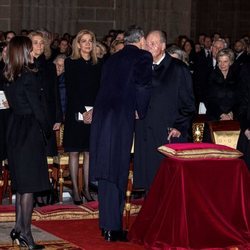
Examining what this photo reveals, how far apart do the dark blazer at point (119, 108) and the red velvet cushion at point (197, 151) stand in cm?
47

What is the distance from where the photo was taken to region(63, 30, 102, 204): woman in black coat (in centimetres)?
1243

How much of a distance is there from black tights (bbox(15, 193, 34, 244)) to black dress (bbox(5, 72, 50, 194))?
0.10 m

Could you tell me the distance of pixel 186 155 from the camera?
32.8 feet

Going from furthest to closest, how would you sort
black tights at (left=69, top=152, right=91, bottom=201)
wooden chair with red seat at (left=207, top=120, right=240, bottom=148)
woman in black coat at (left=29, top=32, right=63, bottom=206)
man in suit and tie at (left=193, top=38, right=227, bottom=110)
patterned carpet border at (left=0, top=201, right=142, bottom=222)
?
man in suit and tie at (left=193, top=38, right=227, bottom=110)
black tights at (left=69, top=152, right=91, bottom=201)
woman in black coat at (left=29, top=32, right=63, bottom=206)
patterned carpet border at (left=0, top=201, right=142, bottom=222)
wooden chair with red seat at (left=207, top=120, right=240, bottom=148)

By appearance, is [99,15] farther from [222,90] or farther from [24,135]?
[24,135]

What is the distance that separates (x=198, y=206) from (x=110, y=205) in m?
0.94

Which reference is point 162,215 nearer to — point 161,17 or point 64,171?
point 64,171

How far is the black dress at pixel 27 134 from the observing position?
9875 millimetres

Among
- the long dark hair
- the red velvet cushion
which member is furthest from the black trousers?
the long dark hair

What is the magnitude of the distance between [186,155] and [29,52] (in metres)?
1.58

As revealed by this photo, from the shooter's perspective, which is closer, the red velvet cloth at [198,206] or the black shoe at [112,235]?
the red velvet cloth at [198,206]

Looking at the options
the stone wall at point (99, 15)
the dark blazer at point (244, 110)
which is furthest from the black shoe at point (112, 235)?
the stone wall at point (99, 15)

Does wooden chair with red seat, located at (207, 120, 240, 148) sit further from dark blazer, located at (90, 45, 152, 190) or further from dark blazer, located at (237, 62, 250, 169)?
dark blazer, located at (90, 45, 152, 190)

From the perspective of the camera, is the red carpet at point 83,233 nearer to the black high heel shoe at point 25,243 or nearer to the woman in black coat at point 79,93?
the black high heel shoe at point 25,243
